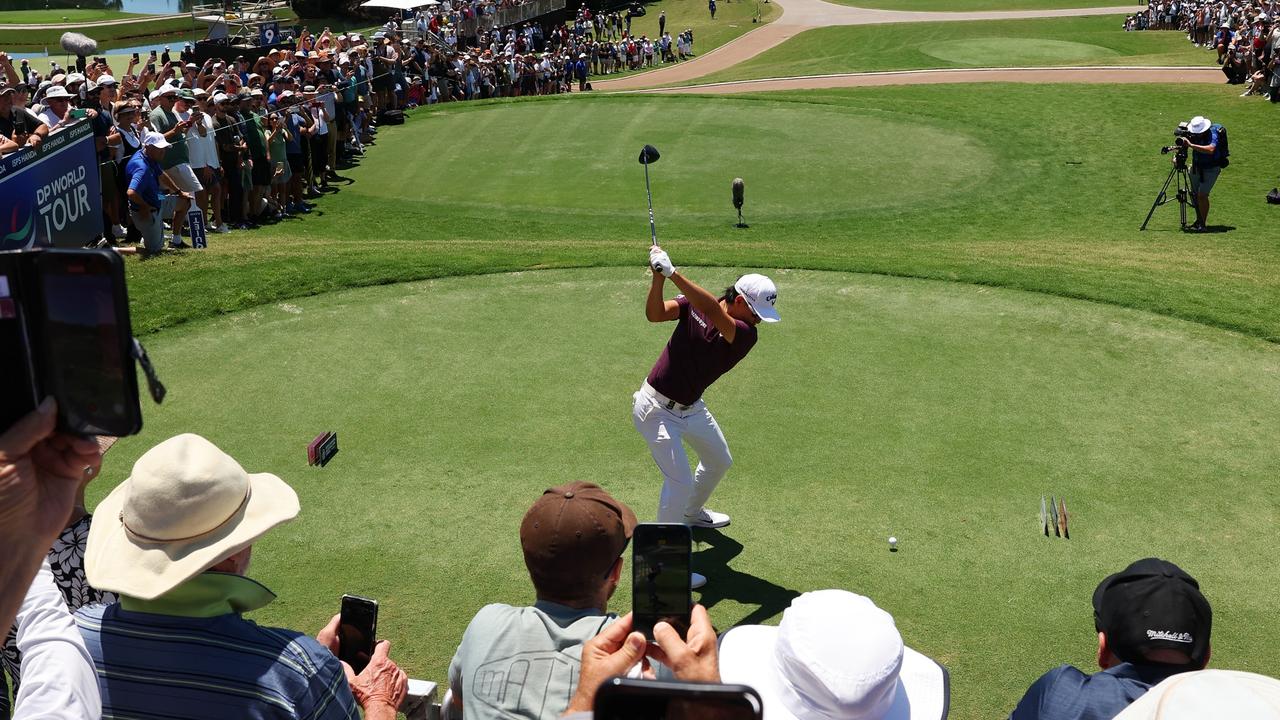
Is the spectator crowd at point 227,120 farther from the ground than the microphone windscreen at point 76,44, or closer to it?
closer to it

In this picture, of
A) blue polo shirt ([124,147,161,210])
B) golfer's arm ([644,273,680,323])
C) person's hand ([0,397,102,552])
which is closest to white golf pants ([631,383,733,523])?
golfer's arm ([644,273,680,323])

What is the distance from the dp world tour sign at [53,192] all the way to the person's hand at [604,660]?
8346mm

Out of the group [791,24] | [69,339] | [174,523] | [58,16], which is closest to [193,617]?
[174,523]

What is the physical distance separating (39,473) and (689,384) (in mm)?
4913

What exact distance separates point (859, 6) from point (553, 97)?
40582mm

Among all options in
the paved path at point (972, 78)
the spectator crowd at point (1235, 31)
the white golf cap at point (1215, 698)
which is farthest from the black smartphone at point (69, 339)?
the spectator crowd at point (1235, 31)

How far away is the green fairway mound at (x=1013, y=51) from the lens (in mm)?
37709

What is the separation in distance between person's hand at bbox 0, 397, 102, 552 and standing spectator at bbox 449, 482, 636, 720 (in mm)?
1650

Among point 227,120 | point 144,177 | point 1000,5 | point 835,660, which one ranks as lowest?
point 835,660

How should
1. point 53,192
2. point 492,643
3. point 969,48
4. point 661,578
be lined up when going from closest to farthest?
point 661,578, point 492,643, point 53,192, point 969,48

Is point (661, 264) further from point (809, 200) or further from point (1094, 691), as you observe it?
point (809, 200)

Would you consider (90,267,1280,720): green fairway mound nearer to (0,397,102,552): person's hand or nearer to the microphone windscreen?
(0,397,102,552): person's hand

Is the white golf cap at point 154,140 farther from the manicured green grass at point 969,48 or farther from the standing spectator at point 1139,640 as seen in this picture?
the manicured green grass at point 969,48

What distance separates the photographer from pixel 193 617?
3.75 m
